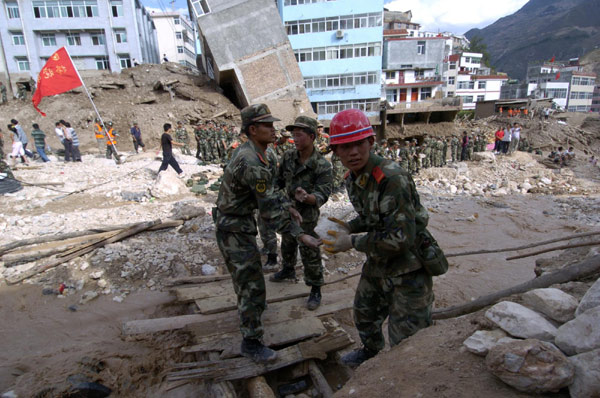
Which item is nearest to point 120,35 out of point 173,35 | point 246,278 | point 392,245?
point 173,35

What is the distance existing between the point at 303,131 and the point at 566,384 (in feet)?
9.78

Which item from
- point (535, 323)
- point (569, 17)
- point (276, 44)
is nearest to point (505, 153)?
point (276, 44)

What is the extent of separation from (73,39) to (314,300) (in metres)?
36.3

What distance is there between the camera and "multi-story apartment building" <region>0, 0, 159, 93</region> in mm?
27719

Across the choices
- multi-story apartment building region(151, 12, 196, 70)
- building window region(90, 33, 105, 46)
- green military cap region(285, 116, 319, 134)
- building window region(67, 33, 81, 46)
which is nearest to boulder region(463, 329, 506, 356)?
green military cap region(285, 116, 319, 134)

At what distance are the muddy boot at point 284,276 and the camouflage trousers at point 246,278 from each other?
138 centimetres

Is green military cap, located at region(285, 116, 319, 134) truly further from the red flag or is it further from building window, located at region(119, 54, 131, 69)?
building window, located at region(119, 54, 131, 69)

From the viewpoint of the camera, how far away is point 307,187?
151 inches

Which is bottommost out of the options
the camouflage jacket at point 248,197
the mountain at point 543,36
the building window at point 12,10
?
the camouflage jacket at point 248,197

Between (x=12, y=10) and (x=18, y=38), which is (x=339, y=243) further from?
(x=12, y=10)

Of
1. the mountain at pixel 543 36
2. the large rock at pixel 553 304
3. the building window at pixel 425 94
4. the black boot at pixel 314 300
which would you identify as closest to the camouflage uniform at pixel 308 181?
the black boot at pixel 314 300

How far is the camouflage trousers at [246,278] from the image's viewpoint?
8.61 feet

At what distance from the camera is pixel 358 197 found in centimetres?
231

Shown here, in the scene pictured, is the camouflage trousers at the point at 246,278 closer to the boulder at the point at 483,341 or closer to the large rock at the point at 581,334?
the boulder at the point at 483,341
